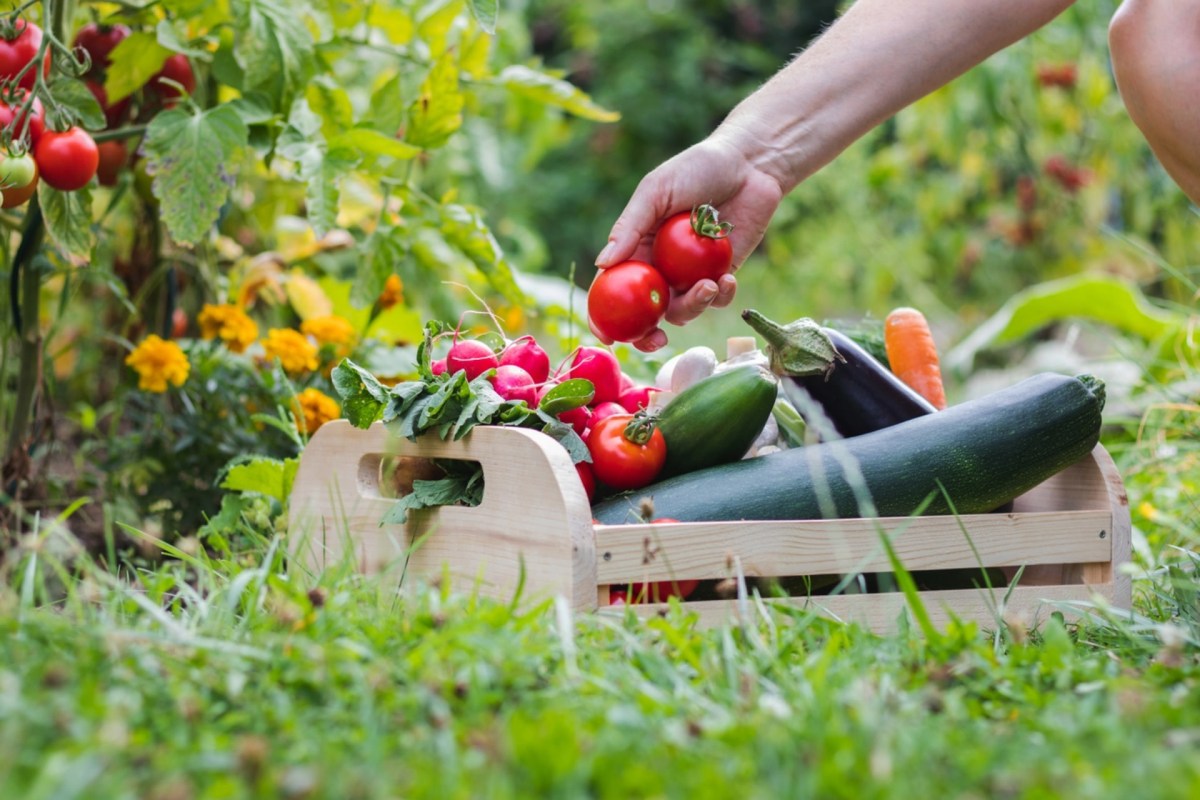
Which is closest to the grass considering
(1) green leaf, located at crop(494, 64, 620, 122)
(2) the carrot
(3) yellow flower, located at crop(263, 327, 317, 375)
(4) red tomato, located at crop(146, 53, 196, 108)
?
(2) the carrot

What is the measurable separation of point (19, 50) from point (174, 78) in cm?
51

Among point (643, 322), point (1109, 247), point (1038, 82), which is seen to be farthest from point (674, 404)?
point (1109, 247)

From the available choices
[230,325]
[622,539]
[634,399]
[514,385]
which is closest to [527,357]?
[514,385]

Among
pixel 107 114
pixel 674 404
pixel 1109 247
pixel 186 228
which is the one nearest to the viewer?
pixel 674 404

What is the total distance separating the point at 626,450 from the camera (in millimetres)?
1754

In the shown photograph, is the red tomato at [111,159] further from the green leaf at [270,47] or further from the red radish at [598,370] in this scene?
the red radish at [598,370]

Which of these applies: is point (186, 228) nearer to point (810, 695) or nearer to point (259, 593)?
point (259, 593)

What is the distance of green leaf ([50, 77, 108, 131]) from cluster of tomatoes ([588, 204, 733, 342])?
3.07ft

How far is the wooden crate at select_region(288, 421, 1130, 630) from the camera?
1.52m

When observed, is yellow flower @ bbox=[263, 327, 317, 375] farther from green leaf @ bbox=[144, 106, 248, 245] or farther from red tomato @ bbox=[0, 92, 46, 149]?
red tomato @ bbox=[0, 92, 46, 149]

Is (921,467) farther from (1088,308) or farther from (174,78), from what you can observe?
(1088,308)

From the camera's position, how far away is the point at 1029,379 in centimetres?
194

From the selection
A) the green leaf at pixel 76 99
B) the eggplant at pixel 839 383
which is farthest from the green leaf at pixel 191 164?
the eggplant at pixel 839 383

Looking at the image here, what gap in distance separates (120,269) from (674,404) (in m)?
1.61
